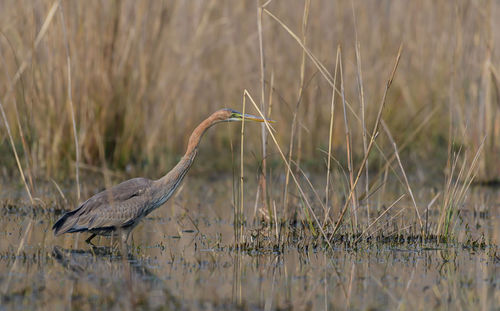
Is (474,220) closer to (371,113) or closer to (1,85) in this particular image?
(371,113)

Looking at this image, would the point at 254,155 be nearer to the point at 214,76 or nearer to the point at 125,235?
the point at 125,235

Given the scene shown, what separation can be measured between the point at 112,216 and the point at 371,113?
5377 mm

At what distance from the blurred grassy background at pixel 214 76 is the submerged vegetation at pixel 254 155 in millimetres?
33

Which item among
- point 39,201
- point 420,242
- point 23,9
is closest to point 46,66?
point 23,9

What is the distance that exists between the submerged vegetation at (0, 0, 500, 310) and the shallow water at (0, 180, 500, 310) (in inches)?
0.9

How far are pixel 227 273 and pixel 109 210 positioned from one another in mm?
1450

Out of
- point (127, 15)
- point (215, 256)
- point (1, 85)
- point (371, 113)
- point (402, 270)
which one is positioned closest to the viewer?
point (402, 270)

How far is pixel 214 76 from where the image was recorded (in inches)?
452

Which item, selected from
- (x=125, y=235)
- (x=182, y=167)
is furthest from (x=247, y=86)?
(x=125, y=235)

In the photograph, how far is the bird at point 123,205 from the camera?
20.0 feet

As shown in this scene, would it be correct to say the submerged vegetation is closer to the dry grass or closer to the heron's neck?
the dry grass

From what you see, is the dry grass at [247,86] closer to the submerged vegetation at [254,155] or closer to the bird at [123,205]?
the submerged vegetation at [254,155]

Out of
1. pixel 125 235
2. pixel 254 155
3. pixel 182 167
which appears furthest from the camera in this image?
pixel 182 167

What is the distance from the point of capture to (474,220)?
7.33 meters
